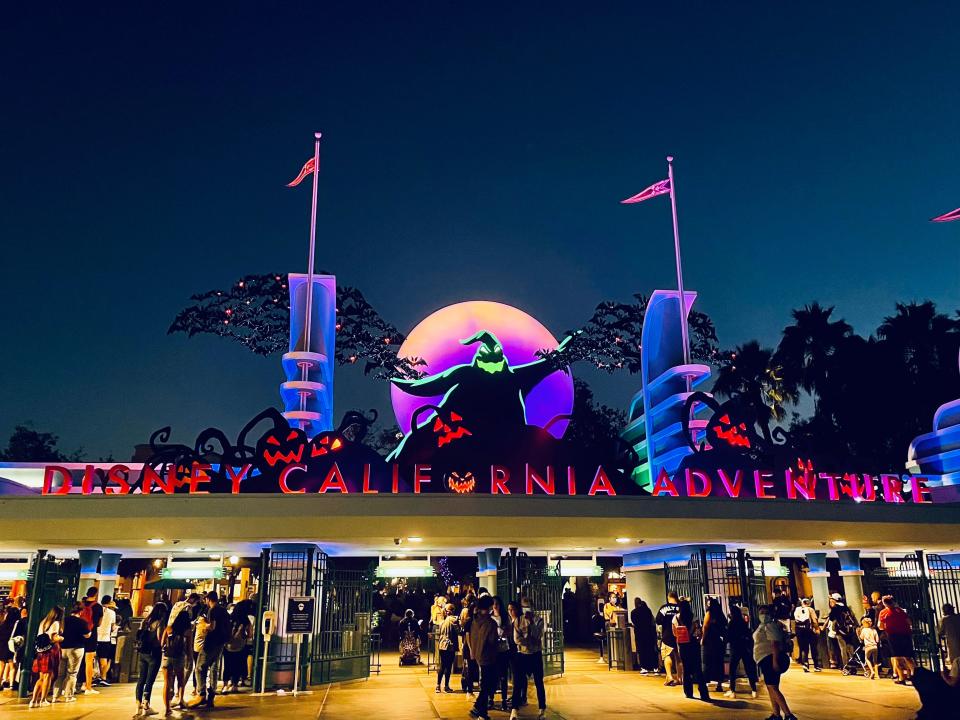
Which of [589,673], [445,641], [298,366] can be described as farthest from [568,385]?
[445,641]

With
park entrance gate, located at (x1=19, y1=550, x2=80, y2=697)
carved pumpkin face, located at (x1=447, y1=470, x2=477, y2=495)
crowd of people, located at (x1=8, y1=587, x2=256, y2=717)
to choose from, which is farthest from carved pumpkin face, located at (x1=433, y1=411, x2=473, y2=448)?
park entrance gate, located at (x1=19, y1=550, x2=80, y2=697)

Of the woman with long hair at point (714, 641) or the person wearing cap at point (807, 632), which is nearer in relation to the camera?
the woman with long hair at point (714, 641)

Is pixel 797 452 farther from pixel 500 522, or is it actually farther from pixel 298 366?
pixel 298 366

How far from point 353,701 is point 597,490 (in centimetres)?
790

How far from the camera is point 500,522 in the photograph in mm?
18781

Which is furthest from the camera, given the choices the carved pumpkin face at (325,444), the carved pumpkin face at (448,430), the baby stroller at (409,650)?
the baby stroller at (409,650)

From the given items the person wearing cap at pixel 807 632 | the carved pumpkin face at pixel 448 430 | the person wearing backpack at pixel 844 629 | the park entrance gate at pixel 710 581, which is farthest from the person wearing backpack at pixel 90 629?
the person wearing backpack at pixel 844 629

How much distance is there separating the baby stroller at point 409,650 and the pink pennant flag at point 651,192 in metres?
17.2

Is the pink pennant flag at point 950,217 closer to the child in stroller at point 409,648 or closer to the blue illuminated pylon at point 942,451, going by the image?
the blue illuminated pylon at point 942,451

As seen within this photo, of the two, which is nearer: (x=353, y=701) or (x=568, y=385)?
(x=353, y=701)

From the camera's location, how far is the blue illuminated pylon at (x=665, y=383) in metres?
26.5

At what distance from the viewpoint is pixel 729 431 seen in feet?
77.3

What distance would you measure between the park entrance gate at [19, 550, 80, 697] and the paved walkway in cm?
75

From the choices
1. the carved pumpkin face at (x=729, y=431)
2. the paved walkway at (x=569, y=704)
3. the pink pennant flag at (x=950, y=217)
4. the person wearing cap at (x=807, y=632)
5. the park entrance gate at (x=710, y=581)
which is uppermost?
the pink pennant flag at (x=950, y=217)
